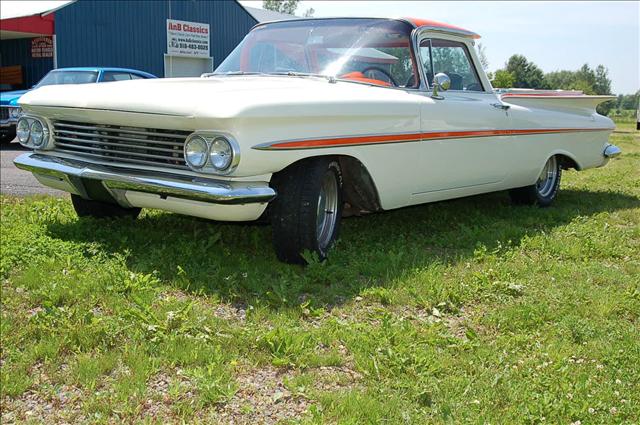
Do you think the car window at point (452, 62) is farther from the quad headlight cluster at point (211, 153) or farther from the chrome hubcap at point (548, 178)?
the quad headlight cluster at point (211, 153)

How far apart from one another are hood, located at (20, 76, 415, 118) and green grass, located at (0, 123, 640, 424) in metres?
0.91

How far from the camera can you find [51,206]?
591cm

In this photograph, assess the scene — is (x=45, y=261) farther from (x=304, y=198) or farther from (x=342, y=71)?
(x=342, y=71)

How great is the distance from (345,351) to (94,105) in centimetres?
222

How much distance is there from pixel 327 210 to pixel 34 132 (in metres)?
2.05

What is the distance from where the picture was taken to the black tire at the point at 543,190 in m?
6.77

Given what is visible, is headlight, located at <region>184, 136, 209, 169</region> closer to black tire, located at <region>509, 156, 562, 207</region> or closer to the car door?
the car door

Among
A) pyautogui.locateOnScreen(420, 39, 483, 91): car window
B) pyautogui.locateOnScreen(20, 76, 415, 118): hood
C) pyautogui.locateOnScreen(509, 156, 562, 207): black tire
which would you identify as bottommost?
pyautogui.locateOnScreen(509, 156, 562, 207): black tire

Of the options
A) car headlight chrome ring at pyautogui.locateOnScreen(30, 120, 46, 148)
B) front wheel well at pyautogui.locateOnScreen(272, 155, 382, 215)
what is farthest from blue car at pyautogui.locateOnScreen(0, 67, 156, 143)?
front wheel well at pyautogui.locateOnScreen(272, 155, 382, 215)

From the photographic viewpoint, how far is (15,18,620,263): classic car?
399 centimetres

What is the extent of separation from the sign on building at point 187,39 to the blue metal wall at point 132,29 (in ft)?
0.65

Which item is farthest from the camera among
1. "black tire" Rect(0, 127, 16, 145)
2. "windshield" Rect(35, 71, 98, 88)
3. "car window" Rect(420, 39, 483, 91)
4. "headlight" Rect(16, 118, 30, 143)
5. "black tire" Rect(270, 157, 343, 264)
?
"black tire" Rect(0, 127, 16, 145)

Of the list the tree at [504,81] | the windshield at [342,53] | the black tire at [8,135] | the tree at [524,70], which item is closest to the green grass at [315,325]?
the windshield at [342,53]

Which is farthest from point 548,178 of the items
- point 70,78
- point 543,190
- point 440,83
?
point 70,78
